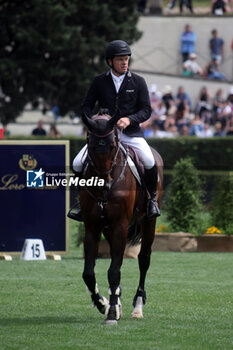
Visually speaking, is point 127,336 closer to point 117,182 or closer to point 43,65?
point 117,182

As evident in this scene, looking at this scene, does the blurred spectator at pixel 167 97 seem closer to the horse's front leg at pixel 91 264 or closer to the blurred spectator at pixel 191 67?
the blurred spectator at pixel 191 67

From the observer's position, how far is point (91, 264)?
32.4 feet

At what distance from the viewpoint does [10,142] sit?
16125 mm

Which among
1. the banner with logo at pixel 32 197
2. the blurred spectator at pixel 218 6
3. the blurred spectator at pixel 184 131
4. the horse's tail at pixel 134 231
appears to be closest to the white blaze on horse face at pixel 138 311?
the horse's tail at pixel 134 231

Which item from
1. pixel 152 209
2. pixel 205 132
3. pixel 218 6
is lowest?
pixel 205 132

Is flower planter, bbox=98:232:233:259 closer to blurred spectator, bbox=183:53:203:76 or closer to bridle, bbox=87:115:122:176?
bridle, bbox=87:115:122:176

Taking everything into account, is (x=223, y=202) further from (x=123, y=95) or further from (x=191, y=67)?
(x=191, y=67)

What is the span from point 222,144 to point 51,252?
14.1 meters

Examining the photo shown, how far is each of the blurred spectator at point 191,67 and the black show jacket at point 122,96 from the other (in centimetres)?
2878

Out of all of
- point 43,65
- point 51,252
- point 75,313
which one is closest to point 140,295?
point 75,313

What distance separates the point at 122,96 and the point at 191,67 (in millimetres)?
29278

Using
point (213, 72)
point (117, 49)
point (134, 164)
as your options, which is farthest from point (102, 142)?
point (213, 72)

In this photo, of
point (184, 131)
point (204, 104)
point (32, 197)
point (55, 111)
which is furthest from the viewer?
point (55, 111)

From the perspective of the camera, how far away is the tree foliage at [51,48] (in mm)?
32156
